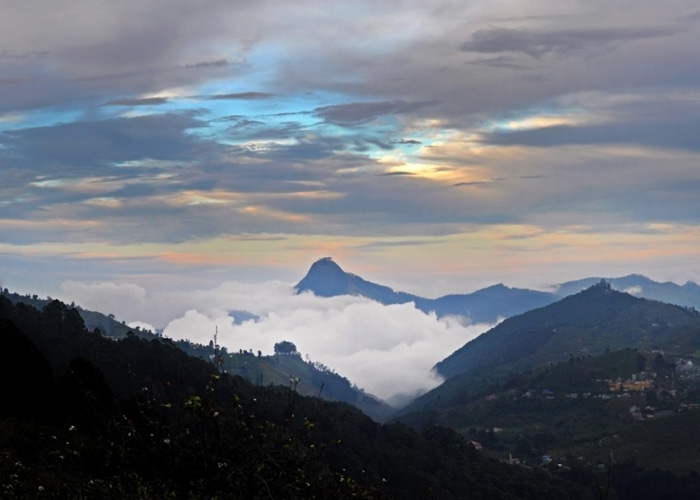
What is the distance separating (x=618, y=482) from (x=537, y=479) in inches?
1404

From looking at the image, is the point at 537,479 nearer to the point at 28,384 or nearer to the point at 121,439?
the point at 28,384

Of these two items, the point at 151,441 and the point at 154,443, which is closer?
the point at 154,443

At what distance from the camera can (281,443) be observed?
15367 mm

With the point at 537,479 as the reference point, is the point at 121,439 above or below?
above

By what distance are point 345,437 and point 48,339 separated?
5418 centimetres

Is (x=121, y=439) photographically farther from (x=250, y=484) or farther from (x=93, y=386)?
(x=93, y=386)

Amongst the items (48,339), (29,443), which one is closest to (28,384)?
(29,443)

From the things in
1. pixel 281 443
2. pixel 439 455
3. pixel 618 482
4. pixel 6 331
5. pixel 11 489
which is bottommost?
pixel 618 482

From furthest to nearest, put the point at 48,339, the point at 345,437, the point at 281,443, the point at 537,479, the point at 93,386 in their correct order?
the point at 537,479
the point at 345,437
the point at 48,339
the point at 93,386
the point at 281,443

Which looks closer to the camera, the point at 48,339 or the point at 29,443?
the point at 29,443

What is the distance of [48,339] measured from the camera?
118000mm

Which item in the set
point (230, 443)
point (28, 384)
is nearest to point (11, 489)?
point (230, 443)

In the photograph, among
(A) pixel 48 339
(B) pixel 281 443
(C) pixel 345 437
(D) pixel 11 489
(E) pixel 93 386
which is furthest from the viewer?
(C) pixel 345 437

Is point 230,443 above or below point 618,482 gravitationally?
above
